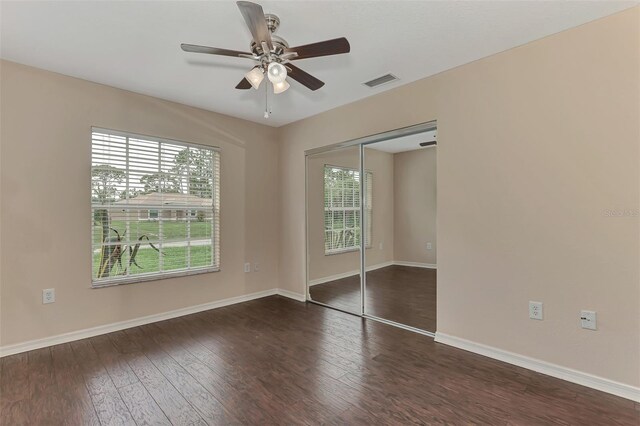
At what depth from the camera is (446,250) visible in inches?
114

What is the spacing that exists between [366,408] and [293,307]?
220 cm

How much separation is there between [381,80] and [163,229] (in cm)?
295

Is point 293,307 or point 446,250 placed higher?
point 446,250

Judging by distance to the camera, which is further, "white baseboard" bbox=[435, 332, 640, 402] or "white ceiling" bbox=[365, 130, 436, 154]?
"white ceiling" bbox=[365, 130, 436, 154]

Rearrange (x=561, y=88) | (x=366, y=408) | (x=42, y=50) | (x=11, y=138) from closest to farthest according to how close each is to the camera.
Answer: (x=366, y=408) → (x=561, y=88) → (x=42, y=50) → (x=11, y=138)

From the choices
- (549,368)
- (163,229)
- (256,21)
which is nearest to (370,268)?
(549,368)

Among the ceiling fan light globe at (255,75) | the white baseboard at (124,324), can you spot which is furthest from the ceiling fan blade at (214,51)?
the white baseboard at (124,324)

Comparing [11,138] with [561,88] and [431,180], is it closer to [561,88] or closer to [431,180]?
[431,180]

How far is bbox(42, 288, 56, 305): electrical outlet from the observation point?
2.80 metres

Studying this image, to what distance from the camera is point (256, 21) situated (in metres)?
1.67

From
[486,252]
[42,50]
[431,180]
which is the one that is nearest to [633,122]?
[486,252]

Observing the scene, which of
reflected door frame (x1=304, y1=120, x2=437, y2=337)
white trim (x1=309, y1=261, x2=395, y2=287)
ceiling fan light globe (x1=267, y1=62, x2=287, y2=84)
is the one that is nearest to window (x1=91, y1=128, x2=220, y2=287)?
reflected door frame (x1=304, y1=120, x2=437, y2=337)

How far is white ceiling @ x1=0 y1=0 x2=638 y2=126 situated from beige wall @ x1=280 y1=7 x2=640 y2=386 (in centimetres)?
27

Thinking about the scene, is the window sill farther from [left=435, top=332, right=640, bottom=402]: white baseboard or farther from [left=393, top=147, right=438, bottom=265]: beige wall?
Answer: [left=435, top=332, right=640, bottom=402]: white baseboard
